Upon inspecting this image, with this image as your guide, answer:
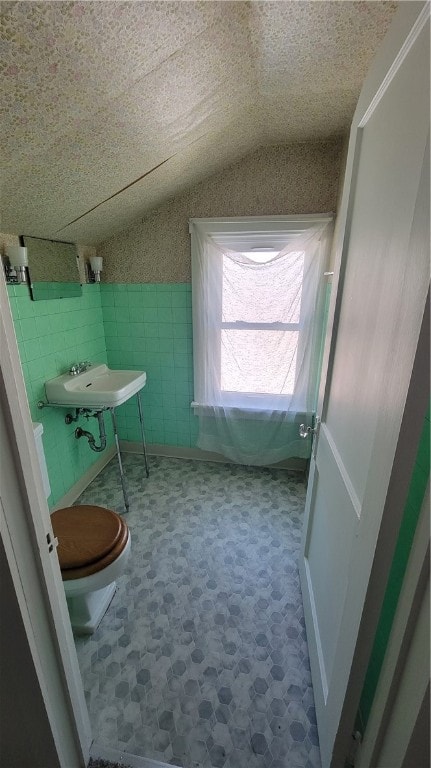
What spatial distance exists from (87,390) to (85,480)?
0.79 meters

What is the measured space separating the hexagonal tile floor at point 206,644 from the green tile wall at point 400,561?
40 centimetres

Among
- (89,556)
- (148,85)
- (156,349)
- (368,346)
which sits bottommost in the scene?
(89,556)

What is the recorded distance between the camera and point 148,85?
0.99m

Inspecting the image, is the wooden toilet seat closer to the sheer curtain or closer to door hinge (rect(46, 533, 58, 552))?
door hinge (rect(46, 533, 58, 552))

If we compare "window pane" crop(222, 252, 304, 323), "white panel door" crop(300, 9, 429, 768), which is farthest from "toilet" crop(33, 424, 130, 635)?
"window pane" crop(222, 252, 304, 323)

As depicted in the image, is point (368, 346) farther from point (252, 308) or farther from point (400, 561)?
point (252, 308)

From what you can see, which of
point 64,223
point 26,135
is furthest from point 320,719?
point 64,223

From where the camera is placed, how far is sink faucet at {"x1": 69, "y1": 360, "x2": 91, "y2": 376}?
2000mm

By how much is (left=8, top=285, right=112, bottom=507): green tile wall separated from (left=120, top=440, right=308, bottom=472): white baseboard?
358 millimetres

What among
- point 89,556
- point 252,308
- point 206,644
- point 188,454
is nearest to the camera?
point 89,556

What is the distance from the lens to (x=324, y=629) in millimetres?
1066

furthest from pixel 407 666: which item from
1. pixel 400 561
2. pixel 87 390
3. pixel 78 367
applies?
pixel 78 367

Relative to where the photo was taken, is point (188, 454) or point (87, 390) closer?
point (87, 390)

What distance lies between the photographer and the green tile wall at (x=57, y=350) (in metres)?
1.68
